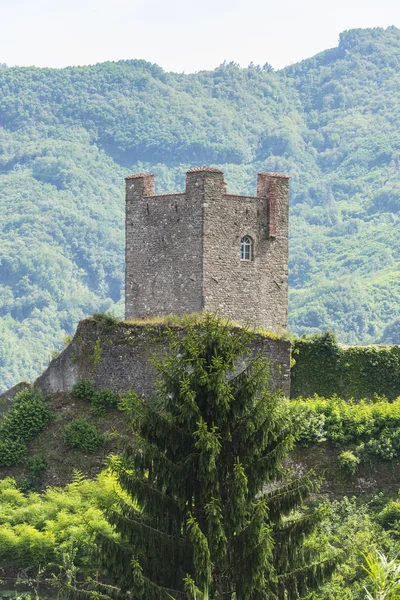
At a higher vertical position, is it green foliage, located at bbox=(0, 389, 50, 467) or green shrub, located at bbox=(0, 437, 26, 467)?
green foliage, located at bbox=(0, 389, 50, 467)

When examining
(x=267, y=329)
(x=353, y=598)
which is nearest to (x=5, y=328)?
(x=267, y=329)

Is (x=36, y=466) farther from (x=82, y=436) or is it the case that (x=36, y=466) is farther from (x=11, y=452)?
(x=82, y=436)

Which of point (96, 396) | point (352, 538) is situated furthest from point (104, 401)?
point (352, 538)

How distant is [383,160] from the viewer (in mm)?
169125

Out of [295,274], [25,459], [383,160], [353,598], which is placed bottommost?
[353,598]

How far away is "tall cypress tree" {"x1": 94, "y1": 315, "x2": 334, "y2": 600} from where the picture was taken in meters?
30.8

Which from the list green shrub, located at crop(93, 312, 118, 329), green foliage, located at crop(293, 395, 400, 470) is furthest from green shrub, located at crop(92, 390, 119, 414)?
green foliage, located at crop(293, 395, 400, 470)

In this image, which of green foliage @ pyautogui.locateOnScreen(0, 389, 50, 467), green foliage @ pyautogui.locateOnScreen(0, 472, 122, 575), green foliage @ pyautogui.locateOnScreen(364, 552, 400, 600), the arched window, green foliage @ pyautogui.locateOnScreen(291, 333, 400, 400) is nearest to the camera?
green foliage @ pyautogui.locateOnScreen(364, 552, 400, 600)

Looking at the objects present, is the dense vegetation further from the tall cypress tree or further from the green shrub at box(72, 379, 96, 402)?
the green shrub at box(72, 379, 96, 402)

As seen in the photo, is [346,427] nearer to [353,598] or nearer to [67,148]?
[353,598]

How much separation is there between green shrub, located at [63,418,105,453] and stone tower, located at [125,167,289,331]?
510cm

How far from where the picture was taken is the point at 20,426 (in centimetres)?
4631

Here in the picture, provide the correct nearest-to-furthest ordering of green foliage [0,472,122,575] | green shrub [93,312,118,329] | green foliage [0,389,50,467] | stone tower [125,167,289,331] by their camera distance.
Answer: green foliage [0,472,122,575] < green foliage [0,389,50,467] < green shrub [93,312,118,329] < stone tower [125,167,289,331]

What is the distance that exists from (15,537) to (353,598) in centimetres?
819
